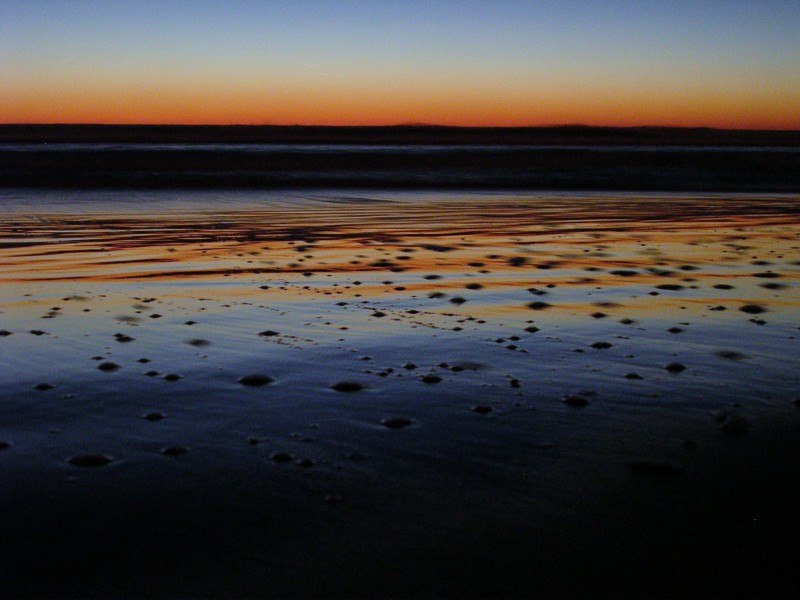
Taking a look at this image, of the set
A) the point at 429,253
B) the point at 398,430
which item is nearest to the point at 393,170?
the point at 429,253

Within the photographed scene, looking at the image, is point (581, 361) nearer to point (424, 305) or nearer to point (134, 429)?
point (424, 305)

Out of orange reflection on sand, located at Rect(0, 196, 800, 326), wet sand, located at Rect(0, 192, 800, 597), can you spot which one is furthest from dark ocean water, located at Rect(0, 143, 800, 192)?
wet sand, located at Rect(0, 192, 800, 597)

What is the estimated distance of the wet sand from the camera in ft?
8.48

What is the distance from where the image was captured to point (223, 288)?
7.28 m

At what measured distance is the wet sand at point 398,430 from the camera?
8.48 ft

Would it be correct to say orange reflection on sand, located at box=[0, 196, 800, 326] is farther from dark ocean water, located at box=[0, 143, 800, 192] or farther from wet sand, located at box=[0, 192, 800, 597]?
dark ocean water, located at box=[0, 143, 800, 192]

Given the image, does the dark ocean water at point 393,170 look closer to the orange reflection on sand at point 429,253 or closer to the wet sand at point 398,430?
the orange reflection on sand at point 429,253

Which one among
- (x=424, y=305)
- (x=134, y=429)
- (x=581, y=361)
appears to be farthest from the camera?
(x=424, y=305)

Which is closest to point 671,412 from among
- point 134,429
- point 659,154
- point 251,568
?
point 251,568

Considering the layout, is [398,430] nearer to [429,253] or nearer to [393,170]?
[429,253]

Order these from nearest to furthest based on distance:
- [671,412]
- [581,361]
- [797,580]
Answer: [797,580], [671,412], [581,361]

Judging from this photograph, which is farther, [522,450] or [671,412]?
[671,412]

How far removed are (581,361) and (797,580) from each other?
8.04ft

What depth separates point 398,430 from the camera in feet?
12.3
